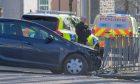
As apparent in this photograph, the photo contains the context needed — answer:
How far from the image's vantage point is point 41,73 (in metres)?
16.2

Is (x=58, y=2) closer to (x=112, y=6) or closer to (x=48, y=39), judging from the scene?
(x=112, y=6)

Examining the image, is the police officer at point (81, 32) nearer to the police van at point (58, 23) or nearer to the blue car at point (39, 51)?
the police van at point (58, 23)

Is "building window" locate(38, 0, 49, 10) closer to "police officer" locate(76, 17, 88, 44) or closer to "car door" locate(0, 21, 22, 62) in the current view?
"police officer" locate(76, 17, 88, 44)

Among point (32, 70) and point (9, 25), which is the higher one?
point (9, 25)

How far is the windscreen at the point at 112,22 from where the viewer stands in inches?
937

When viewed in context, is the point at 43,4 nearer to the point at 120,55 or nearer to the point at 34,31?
the point at 120,55

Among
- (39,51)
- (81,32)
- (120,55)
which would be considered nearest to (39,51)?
(39,51)

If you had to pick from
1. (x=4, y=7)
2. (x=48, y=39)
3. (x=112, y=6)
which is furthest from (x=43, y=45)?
(x=112, y=6)

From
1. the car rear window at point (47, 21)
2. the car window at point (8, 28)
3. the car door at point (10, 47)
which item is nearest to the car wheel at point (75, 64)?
the car door at point (10, 47)

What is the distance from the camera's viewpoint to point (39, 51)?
15992 mm

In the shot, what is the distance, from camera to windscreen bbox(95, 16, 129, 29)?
23.8m

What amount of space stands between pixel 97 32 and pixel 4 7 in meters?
12.2

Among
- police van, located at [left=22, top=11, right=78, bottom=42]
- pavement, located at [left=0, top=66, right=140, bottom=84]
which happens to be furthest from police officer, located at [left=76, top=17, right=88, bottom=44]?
pavement, located at [left=0, top=66, right=140, bottom=84]

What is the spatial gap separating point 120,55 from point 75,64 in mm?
1638
